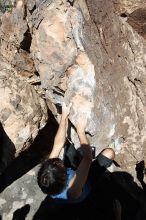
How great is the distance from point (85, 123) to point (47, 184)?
1.23 m

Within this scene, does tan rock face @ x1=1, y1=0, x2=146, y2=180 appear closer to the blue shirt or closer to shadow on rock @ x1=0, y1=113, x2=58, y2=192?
shadow on rock @ x1=0, y1=113, x2=58, y2=192

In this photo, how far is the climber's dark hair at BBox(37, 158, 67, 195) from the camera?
A: 2.82 m

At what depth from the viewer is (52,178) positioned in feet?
9.25

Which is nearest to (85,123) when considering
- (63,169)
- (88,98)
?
(88,98)

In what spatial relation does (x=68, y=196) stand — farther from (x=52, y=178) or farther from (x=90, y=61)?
(x=90, y=61)

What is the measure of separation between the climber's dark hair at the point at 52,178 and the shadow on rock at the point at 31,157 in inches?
76.2

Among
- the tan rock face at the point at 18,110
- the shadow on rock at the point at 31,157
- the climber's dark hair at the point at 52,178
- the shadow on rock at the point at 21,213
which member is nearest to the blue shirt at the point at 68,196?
the climber's dark hair at the point at 52,178

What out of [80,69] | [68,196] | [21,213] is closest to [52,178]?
[68,196]

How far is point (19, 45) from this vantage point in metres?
4.43

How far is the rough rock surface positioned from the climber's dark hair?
1105 millimetres

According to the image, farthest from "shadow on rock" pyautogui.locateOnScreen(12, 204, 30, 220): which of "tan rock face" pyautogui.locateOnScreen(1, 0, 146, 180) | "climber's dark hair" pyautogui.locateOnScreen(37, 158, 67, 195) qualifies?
"climber's dark hair" pyautogui.locateOnScreen(37, 158, 67, 195)

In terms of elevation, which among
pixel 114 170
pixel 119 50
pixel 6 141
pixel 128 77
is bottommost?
pixel 114 170

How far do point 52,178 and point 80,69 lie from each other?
55.9 inches

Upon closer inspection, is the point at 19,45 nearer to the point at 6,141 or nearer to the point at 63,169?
the point at 6,141
